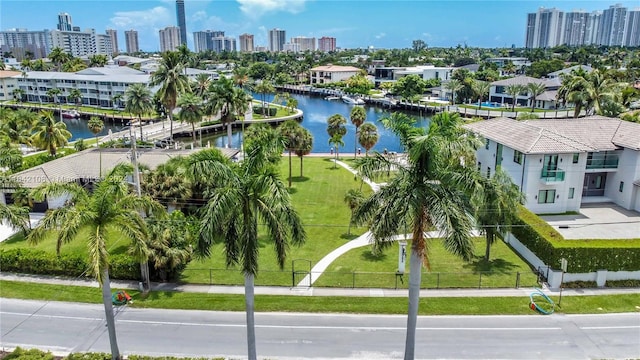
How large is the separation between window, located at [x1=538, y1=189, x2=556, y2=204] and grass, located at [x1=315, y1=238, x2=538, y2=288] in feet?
27.4

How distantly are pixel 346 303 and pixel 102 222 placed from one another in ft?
46.1

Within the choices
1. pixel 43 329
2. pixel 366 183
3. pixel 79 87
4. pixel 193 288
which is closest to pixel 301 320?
pixel 193 288

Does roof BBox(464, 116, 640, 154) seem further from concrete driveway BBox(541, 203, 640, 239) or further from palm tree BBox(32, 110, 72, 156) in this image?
palm tree BBox(32, 110, 72, 156)

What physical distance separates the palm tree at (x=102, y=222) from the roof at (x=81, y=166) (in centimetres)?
2426

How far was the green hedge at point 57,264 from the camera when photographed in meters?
28.8

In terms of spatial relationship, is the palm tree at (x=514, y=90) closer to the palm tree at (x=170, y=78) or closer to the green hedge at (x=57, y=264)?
the palm tree at (x=170, y=78)

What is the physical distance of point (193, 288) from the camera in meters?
28.1

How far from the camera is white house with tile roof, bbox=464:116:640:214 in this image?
38906 millimetres

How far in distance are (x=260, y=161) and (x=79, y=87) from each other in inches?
4560

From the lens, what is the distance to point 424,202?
16172 mm

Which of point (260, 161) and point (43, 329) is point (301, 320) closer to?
point (260, 161)

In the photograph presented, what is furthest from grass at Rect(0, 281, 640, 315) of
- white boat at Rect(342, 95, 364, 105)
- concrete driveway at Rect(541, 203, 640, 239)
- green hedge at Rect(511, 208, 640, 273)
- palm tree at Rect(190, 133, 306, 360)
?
white boat at Rect(342, 95, 364, 105)

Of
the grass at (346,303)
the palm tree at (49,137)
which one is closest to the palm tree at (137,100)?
the palm tree at (49,137)

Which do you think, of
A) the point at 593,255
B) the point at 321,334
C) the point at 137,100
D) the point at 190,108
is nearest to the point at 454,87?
the point at 190,108
